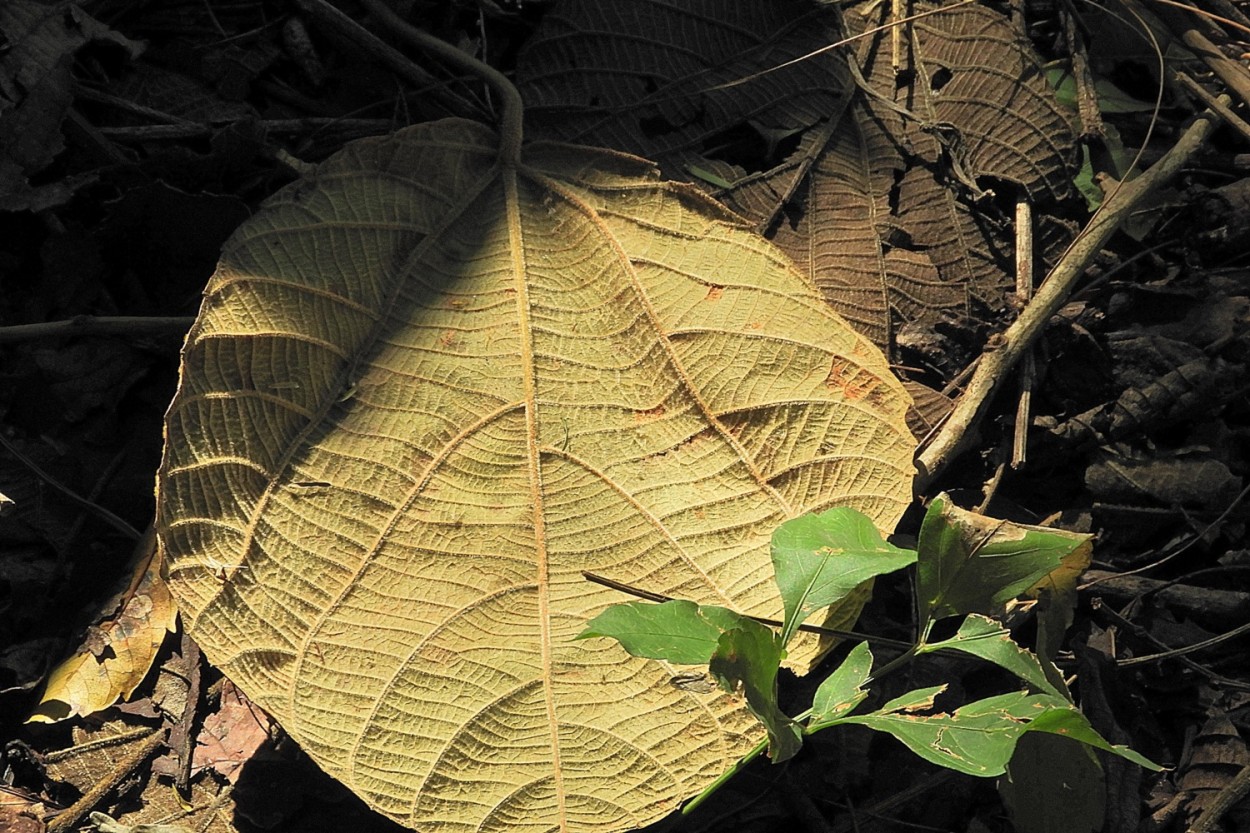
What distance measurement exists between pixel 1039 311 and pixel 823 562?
0.79 metres

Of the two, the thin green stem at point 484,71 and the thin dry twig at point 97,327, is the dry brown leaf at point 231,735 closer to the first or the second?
the thin dry twig at point 97,327

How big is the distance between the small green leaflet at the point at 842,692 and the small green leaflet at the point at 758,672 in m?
0.04

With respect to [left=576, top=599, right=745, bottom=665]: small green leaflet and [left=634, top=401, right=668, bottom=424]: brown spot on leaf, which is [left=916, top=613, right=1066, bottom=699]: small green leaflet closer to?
[left=576, top=599, right=745, bottom=665]: small green leaflet

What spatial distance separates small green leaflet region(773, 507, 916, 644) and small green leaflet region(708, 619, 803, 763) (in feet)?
0.19

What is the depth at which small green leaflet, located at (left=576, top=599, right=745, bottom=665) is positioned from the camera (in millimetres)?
1420

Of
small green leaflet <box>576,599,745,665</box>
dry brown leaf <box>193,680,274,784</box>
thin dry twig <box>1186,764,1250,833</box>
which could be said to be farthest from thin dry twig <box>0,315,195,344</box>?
thin dry twig <box>1186,764,1250,833</box>

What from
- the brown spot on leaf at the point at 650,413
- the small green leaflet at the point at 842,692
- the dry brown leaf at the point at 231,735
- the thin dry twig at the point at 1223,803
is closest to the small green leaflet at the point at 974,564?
the small green leaflet at the point at 842,692

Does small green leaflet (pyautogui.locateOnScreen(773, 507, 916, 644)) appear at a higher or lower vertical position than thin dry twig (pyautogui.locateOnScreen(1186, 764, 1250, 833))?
higher

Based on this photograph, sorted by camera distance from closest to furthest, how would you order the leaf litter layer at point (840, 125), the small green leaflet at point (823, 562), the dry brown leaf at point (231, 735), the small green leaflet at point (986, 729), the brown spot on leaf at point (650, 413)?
the small green leaflet at point (986, 729), the small green leaflet at point (823, 562), the brown spot on leaf at point (650, 413), the dry brown leaf at point (231, 735), the leaf litter layer at point (840, 125)

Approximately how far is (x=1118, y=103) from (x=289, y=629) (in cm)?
193

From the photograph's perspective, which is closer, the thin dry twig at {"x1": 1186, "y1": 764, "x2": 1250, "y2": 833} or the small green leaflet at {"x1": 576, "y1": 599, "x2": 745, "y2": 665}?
the small green leaflet at {"x1": 576, "y1": 599, "x2": 745, "y2": 665}

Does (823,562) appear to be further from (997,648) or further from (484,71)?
(484,71)

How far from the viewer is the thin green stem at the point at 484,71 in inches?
73.5

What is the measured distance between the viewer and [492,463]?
1.68m
